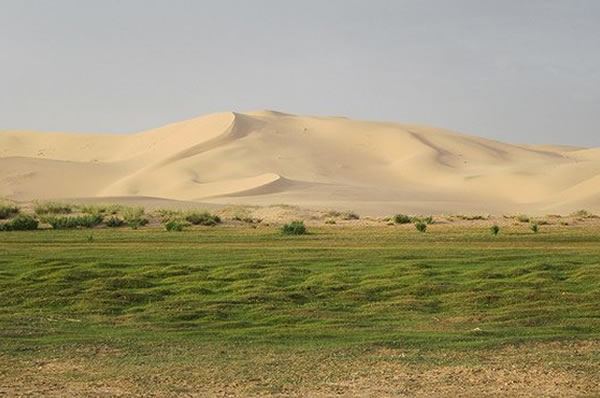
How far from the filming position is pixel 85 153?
136375 mm

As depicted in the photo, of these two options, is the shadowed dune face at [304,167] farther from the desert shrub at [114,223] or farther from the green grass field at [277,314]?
the green grass field at [277,314]

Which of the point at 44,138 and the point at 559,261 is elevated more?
the point at 44,138

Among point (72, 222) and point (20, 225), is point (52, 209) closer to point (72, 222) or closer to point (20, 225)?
point (72, 222)

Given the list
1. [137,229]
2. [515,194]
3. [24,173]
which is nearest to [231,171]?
[24,173]

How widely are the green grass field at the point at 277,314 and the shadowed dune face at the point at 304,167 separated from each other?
5279 centimetres

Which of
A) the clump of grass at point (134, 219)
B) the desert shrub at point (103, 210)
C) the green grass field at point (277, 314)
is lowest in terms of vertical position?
the green grass field at point (277, 314)

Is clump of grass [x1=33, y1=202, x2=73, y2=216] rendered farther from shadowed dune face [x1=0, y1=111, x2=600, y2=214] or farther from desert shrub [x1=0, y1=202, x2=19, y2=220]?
shadowed dune face [x1=0, y1=111, x2=600, y2=214]

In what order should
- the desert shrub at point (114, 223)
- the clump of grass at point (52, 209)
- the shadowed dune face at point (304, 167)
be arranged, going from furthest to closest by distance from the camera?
the shadowed dune face at point (304, 167) → the clump of grass at point (52, 209) → the desert shrub at point (114, 223)

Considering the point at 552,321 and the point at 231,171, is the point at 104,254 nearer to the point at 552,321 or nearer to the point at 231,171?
the point at 552,321

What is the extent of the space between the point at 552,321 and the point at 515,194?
8639 centimetres

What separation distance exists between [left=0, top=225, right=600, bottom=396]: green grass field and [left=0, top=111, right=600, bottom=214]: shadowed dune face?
52788mm

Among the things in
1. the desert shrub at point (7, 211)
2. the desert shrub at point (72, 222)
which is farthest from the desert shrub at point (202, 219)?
the desert shrub at point (7, 211)

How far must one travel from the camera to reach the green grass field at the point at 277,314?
12.6 metres

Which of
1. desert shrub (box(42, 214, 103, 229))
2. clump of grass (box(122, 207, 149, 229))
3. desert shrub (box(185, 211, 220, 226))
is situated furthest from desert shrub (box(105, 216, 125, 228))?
desert shrub (box(185, 211, 220, 226))
